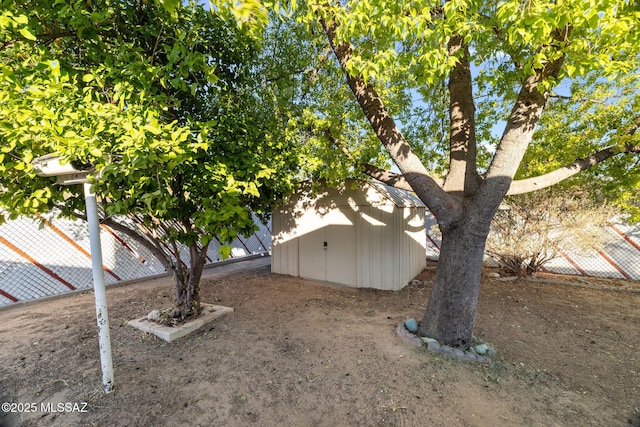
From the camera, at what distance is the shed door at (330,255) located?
251 inches

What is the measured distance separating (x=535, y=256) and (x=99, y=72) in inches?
339

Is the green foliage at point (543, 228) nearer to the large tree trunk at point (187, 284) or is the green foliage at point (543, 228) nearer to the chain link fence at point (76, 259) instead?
the chain link fence at point (76, 259)

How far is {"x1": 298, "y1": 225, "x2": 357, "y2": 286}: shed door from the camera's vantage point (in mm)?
6379

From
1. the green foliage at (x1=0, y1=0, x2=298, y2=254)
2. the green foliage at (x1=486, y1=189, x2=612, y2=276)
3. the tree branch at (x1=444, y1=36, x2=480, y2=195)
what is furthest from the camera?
the green foliage at (x1=486, y1=189, x2=612, y2=276)

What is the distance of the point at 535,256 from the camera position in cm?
646

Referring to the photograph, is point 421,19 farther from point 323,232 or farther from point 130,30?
point 323,232

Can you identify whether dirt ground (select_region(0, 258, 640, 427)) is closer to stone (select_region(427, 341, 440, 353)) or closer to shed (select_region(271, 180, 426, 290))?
stone (select_region(427, 341, 440, 353))

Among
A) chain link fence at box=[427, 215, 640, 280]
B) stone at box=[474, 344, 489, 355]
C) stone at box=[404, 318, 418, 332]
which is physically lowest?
stone at box=[474, 344, 489, 355]

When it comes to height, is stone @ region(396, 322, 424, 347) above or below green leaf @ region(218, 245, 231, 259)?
below

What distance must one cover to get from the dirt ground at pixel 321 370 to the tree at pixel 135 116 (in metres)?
1.14

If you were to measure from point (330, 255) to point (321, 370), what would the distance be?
377 centimetres

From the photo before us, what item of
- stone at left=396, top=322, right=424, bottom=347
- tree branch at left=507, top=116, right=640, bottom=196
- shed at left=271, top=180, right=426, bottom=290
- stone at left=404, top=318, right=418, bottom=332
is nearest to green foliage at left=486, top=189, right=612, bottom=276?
shed at left=271, top=180, right=426, bottom=290

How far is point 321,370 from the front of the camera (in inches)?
116

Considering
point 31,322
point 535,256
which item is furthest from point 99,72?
point 535,256
